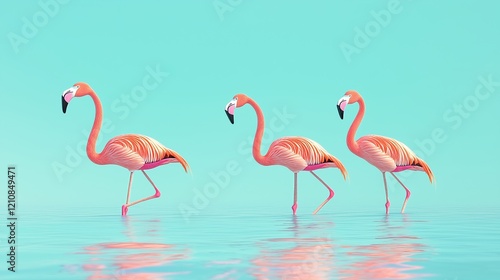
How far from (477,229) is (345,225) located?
1.97 m

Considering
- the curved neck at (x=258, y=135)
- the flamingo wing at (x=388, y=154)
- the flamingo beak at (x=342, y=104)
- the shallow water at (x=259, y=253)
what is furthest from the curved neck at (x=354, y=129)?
the shallow water at (x=259, y=253)

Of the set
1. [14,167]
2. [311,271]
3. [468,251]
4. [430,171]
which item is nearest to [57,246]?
[14,167]

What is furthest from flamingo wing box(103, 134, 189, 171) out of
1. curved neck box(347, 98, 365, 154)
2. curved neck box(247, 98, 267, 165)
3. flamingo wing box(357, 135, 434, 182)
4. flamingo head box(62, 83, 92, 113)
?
flamingo wing box(357, 135, 434, 182)

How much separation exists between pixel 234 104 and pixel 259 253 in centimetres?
786

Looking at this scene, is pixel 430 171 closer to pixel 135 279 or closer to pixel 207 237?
pixel 207 237

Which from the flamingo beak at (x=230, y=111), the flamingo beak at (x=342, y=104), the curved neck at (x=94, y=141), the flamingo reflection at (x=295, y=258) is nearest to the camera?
the flamingo reflection at (x=295, y=258)

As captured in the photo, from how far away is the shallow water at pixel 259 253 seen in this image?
220 inches

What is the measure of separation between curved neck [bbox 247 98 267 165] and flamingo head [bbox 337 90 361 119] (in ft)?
5.35

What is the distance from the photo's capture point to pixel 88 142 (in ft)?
45.8

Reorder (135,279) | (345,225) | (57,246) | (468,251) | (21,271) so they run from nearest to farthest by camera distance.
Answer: (135,279)
(21,271)
(468,251)
(57,246)
(345,225)

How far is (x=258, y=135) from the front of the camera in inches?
587

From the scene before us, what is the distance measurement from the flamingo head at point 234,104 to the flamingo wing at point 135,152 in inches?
52.6

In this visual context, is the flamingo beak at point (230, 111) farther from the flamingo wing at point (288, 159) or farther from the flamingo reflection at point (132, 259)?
the flamingo reflection at point (132, 259)

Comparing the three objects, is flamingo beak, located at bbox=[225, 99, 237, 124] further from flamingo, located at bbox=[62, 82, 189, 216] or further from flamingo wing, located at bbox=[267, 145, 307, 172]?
flamingo, located at bbox=[62, 82, 189, 216]
